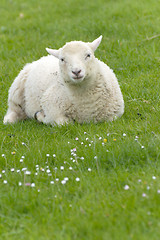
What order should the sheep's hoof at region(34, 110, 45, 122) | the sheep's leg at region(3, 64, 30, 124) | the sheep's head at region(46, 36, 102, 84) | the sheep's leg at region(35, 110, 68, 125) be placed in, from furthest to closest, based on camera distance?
the sheep's leg at region(3, 64, 30, 124), the sheep's hoof at region(34, 110, 45, 122), the sheep's leg at region(35, 110, 68, 125), the sheep's head at region(46, 36, 102, 84)

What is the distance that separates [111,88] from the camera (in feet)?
16.8

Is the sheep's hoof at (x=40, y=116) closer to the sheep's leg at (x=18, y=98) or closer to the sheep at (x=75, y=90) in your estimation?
the sheep at (x=75, y=90)

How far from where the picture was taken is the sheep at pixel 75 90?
477 centimetres

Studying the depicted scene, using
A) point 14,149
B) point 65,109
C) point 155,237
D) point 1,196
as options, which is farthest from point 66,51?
point 155,237

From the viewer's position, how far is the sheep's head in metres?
4.58

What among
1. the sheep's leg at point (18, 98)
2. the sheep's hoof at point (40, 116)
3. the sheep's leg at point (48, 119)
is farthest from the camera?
the sheep's leg at point (18, 98)

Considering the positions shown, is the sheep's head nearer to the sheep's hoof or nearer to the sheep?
the sheep

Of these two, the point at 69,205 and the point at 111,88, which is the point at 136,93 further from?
the point at 69,205

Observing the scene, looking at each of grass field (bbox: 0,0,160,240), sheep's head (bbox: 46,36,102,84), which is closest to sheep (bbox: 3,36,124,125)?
sheep's head (bbox: 46,36,102,84)

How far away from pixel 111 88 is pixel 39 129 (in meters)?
1.02

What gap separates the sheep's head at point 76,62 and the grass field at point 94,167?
578mm

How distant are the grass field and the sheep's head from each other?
0.58 meters

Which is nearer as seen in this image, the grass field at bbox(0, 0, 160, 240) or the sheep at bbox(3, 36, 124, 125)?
the grass field at bbox(0, 0, 160, 240)

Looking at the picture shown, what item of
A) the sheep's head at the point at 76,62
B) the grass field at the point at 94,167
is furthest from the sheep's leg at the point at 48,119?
the sheep's head at the point at 76,62
